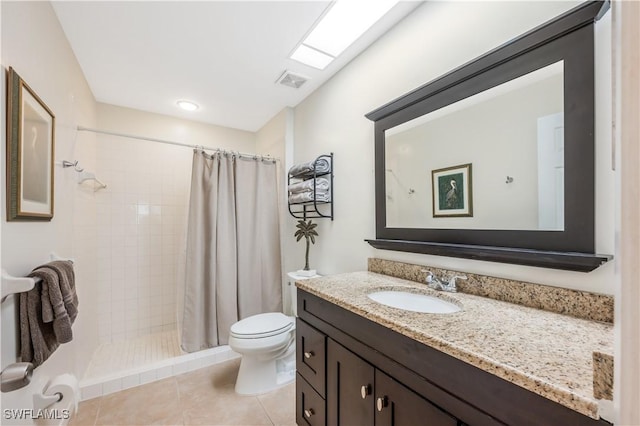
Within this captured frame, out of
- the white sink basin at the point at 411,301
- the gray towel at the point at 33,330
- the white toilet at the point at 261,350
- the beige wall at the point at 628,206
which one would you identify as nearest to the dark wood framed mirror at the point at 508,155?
the white sink basin at the point at 411,301

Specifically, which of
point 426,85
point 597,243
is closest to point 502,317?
point 597,243

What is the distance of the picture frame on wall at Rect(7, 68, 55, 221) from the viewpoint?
96 cm

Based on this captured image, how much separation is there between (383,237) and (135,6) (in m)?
1.84

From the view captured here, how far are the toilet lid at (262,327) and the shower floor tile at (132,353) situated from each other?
809 mm

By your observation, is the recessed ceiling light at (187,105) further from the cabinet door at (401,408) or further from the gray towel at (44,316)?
the cabinet door at (401,408)

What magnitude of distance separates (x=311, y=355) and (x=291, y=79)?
1940 mm

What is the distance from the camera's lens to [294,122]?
2629 mm

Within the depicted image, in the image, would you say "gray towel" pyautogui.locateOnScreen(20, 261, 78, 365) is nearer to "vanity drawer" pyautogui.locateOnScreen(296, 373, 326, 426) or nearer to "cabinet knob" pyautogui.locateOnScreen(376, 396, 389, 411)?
"vanity drawer" pyautogui.locateOnScreen(296, 373, 326, 426)

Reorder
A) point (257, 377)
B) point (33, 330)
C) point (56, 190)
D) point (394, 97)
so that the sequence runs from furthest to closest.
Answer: point (257, 377)
point (394, 97)
point (56, 190)
point (33, 330)

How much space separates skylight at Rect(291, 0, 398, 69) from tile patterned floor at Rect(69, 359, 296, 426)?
7.61 ft

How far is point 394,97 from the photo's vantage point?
5.14 feet

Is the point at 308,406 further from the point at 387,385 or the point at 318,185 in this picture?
the point at 318,185

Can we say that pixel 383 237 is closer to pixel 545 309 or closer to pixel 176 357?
pixel 545 309

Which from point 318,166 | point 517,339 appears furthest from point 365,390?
point 318,166
